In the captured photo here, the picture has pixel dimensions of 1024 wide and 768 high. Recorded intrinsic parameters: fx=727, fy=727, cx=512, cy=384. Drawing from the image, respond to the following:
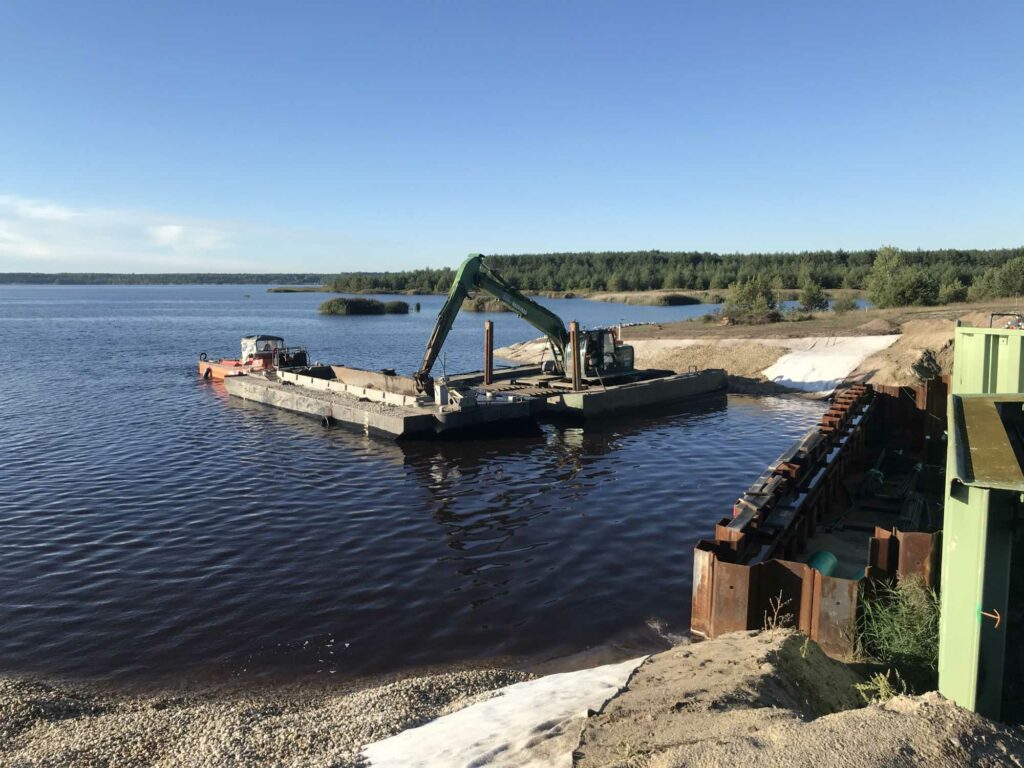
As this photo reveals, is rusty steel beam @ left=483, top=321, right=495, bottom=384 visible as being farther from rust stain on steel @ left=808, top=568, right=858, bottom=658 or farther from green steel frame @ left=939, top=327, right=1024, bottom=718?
green steel frame @ left=939, top=327, right=1024, bottom=718

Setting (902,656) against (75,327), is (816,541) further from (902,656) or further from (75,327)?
(75,327)

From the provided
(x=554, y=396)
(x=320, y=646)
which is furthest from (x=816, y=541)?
(x=554, y=396)

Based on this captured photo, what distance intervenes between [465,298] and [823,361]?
61.7 feet

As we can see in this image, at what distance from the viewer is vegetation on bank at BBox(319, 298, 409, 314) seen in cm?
10838

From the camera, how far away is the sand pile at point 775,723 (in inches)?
186

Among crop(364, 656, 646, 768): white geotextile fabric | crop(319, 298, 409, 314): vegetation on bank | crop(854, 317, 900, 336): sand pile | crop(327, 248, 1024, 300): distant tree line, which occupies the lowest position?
crop(364, 656, 646, 768): white geotextile fabric

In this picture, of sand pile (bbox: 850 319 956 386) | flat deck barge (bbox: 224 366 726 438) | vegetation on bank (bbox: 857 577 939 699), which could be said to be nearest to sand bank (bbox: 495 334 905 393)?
sand pile (bbox: 850 319 956 386)

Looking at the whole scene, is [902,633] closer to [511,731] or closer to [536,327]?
[511,731]

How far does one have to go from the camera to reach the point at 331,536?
49.2 feet

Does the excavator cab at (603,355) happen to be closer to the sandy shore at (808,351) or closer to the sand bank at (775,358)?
the sand bank at (775,358)

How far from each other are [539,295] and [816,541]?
148218mm

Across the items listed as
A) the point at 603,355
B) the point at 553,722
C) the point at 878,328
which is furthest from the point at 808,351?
the point at 553,722

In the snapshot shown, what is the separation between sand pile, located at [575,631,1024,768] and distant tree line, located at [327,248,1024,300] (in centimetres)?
11617

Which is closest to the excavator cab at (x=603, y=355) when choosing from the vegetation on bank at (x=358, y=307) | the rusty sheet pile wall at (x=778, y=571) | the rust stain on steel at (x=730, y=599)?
the rusty sheet pile wall at (x=778, y=571)
